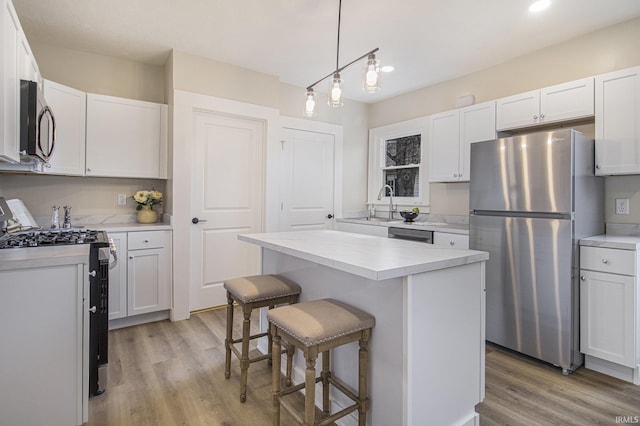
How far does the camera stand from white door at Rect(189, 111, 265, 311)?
3.49 meters

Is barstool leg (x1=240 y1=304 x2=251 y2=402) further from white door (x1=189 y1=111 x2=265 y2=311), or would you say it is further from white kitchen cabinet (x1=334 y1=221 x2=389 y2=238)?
white kitchen cabinet (x1=334 y1=221 x2=389 y2=238)

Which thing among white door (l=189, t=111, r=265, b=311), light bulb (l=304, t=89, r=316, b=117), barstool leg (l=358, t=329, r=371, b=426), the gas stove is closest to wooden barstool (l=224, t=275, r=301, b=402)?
barstool leg (l=358, t=329, r=371, b=426)

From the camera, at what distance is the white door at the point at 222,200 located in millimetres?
3486

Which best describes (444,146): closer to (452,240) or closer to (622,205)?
(452,240)

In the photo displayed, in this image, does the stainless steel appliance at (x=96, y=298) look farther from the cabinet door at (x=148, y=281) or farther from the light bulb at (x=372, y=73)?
the light bulb at (x=372, y=73)

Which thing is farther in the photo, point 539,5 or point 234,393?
point 539,5

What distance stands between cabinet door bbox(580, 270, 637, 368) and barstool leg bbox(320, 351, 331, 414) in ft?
6.07

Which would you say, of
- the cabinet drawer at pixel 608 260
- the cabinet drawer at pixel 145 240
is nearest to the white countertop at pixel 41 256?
the cabinet drawer at pixel 145 240

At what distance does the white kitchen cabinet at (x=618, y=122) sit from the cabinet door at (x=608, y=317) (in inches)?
32.1

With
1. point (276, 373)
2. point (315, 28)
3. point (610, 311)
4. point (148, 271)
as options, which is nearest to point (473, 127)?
point (315, 28)

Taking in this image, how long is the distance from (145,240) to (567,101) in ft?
12.3

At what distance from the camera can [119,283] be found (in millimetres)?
3010

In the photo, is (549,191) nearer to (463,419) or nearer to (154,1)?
(463,419)

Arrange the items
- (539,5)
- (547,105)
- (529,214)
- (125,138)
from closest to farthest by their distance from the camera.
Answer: (539,5), (529,214), (547,105), (125,138)
